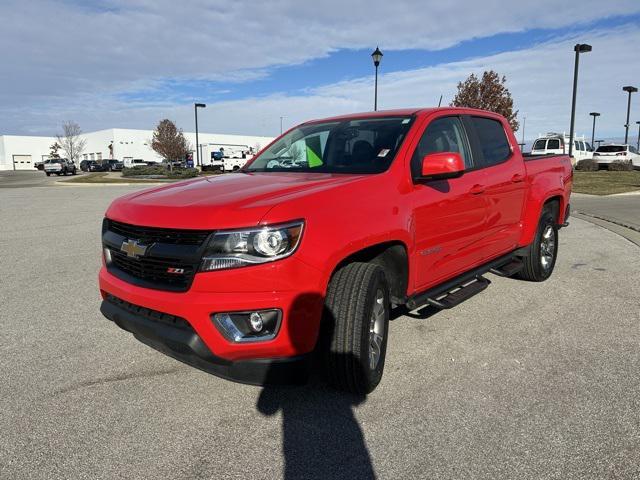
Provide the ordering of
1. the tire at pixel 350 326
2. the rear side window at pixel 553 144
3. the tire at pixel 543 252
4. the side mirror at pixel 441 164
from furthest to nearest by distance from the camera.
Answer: the rear side window at pixel 553 144 < the tire at pixel 543 252 < the side mirror at pixel 441 164 < the tire at pixel 350 326

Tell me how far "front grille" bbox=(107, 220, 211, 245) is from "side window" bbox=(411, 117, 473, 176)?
1.61 metres

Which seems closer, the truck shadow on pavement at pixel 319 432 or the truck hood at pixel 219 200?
the truck shadow on pavement at pixel 319 432

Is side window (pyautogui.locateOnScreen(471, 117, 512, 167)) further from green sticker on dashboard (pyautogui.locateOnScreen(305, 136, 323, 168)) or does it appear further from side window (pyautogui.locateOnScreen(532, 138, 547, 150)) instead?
side window (pyautogui.locateOnScreen(532, 138, 547, 150))

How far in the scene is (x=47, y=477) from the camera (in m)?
2.33

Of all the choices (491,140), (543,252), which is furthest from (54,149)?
(491,140)

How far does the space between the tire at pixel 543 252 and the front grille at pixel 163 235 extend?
397cm

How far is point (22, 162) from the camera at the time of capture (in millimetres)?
88812

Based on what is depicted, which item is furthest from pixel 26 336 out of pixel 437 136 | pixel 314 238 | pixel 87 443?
pixel 437 136

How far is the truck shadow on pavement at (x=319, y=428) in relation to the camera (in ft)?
7.84

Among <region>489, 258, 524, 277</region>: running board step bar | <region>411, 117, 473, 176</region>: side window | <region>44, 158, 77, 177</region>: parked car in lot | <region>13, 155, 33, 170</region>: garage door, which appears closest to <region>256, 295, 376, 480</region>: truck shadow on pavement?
<region>411, 117, 473, 176</region>: side window

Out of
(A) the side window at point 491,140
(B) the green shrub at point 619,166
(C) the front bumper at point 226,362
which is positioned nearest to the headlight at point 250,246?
(C) the front bumper at point 226,362

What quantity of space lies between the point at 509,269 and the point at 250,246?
343 cm

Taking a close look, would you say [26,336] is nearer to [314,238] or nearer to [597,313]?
[314,238]

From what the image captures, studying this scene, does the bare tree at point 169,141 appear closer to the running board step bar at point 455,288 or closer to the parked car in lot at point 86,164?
the parked car in lot at point 86,164
